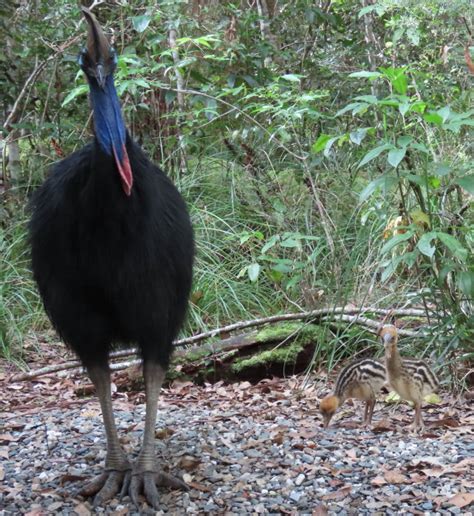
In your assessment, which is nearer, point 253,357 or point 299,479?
point 299,479

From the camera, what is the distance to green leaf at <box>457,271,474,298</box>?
4188mm

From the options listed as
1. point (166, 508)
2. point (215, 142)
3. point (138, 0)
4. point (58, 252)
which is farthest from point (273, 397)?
point (138, 0)

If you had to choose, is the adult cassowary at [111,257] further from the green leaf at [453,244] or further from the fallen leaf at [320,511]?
the green leaf at [453,244]

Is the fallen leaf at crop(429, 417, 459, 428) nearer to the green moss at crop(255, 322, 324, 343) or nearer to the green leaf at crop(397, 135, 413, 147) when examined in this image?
the green moss at crop(255, 322, 324, 343)

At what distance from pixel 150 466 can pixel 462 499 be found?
46.2 inches

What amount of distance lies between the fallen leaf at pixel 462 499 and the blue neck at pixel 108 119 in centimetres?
167

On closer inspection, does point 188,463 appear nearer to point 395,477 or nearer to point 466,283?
point 395,477

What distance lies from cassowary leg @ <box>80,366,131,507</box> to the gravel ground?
0.08 metres

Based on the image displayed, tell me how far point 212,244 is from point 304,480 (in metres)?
2.92

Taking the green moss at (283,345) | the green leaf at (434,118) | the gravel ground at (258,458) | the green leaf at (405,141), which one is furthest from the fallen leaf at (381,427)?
the green leaf at (434,118)

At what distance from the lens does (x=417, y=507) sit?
3119mm

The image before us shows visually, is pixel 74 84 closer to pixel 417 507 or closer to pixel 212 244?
pixel 212 244

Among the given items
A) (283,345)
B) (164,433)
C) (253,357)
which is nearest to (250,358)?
(253,357)

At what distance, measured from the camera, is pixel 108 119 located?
119 inches
